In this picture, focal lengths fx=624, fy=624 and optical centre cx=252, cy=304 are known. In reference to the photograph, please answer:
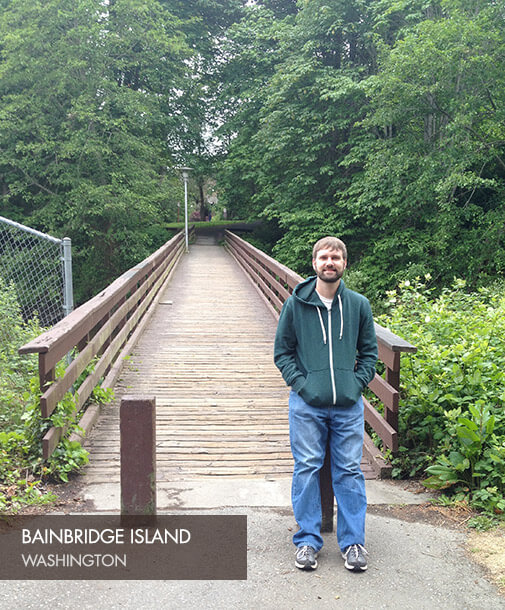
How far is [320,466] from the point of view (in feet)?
10.5

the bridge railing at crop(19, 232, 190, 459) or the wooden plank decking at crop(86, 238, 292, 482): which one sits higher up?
the bridge railing at crop(19, 232, 190, 459)

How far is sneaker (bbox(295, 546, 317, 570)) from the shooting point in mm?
3023

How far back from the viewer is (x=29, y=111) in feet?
75.0

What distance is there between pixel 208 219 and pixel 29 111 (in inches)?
1290

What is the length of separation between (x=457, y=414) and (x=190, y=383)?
337 centimetres

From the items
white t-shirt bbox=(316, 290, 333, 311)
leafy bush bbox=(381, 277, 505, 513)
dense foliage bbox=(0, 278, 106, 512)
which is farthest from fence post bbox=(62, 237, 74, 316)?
leafy bush bbox=(381, 277, 505, 513)

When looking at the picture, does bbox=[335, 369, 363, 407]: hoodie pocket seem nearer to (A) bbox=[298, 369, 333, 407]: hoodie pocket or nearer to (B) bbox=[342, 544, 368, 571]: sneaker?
(A) bbox=[298, 369, 333, 407]: hoodie pocket

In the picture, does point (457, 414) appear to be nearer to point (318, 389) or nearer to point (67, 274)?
point (318, 389)

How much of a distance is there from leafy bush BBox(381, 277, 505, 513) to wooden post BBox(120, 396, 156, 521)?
6.02 ft

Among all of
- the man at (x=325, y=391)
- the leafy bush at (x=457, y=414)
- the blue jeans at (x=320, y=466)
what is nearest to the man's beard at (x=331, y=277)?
the man at (x=325, y=391)

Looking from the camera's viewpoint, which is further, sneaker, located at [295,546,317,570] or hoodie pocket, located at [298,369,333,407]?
hoodie pocket, located at [298,369,333,407]

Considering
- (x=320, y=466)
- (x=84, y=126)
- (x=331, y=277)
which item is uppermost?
(x=84, y=126)

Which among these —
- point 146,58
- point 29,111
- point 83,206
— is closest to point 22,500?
point 83,206

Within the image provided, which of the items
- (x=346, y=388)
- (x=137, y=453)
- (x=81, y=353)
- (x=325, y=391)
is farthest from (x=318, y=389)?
(x=81, y=353)
